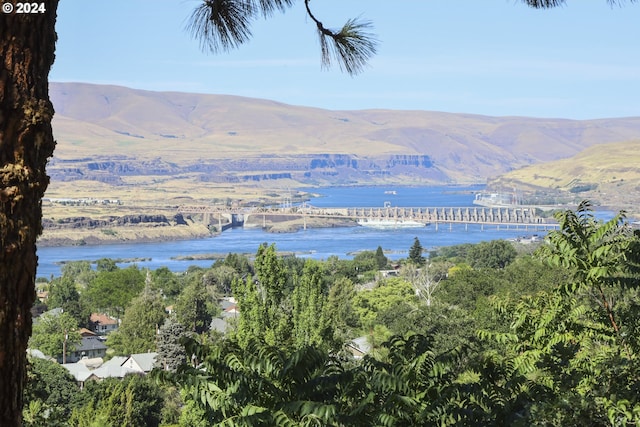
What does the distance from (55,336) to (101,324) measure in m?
8.91

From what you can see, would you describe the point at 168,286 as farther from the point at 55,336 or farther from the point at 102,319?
the point at 55,336

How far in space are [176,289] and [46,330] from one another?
12736 mm

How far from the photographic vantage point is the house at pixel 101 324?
113 feet

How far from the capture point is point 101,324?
3497 cm

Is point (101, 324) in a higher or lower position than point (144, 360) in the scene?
lower

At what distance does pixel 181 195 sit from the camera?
12612 cm

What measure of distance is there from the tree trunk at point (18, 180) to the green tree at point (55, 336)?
25.4 metres

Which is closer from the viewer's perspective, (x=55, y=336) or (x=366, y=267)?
(x=55, y=336)

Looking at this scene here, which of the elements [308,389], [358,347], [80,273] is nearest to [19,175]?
[308,389]

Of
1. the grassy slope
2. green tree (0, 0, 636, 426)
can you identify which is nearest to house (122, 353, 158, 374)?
green tree (0, 0, 636, 426)

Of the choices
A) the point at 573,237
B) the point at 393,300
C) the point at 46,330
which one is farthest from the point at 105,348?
the point at 573,237

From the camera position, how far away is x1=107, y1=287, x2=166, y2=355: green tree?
2630 cm

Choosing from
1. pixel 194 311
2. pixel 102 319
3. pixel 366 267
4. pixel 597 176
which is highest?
pixel 597 176

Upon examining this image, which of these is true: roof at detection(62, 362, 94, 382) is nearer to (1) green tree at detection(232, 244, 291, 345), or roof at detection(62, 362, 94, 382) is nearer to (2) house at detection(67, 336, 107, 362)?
(2) house at detection(67, 336, 107, 362)
